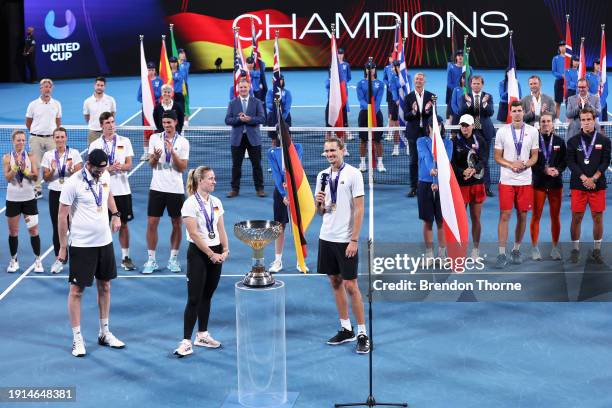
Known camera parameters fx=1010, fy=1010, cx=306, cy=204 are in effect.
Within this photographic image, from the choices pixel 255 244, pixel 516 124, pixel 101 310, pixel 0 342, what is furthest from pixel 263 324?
pixel 516 124

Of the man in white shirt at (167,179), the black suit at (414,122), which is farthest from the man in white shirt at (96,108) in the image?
the black suit at (414,122)

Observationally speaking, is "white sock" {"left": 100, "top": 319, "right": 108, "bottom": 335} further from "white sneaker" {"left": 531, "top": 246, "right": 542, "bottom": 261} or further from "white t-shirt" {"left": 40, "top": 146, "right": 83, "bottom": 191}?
"white sneaker" {"left": 531, "top": 246, "right": 542, "bottom": 261}

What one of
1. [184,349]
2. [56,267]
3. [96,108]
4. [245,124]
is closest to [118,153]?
[56,267]

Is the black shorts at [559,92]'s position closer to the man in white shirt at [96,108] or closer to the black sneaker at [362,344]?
the man in white shirt at [96,108]

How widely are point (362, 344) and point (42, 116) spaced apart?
9197 mm

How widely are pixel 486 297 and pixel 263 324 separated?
413 centimetres

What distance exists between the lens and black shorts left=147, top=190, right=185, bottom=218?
14.2 m

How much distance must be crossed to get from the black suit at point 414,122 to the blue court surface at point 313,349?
3406 millimetres

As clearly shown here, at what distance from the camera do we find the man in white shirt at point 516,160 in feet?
45.7

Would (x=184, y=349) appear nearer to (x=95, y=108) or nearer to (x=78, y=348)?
(x=78, y=348)

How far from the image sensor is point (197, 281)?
36.4 ft

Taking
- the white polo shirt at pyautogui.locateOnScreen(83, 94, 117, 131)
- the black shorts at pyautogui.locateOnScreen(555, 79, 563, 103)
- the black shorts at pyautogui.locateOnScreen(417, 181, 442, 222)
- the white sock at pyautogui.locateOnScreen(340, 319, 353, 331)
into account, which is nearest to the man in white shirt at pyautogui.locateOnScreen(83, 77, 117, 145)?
the white polo shirt at pyautogui.locateOnScreen(83, 94, 117, 131)

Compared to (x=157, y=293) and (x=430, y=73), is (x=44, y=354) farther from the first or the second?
(x=430, y=73)

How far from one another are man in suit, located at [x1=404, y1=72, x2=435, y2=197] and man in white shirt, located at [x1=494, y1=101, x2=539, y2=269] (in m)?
3.49
